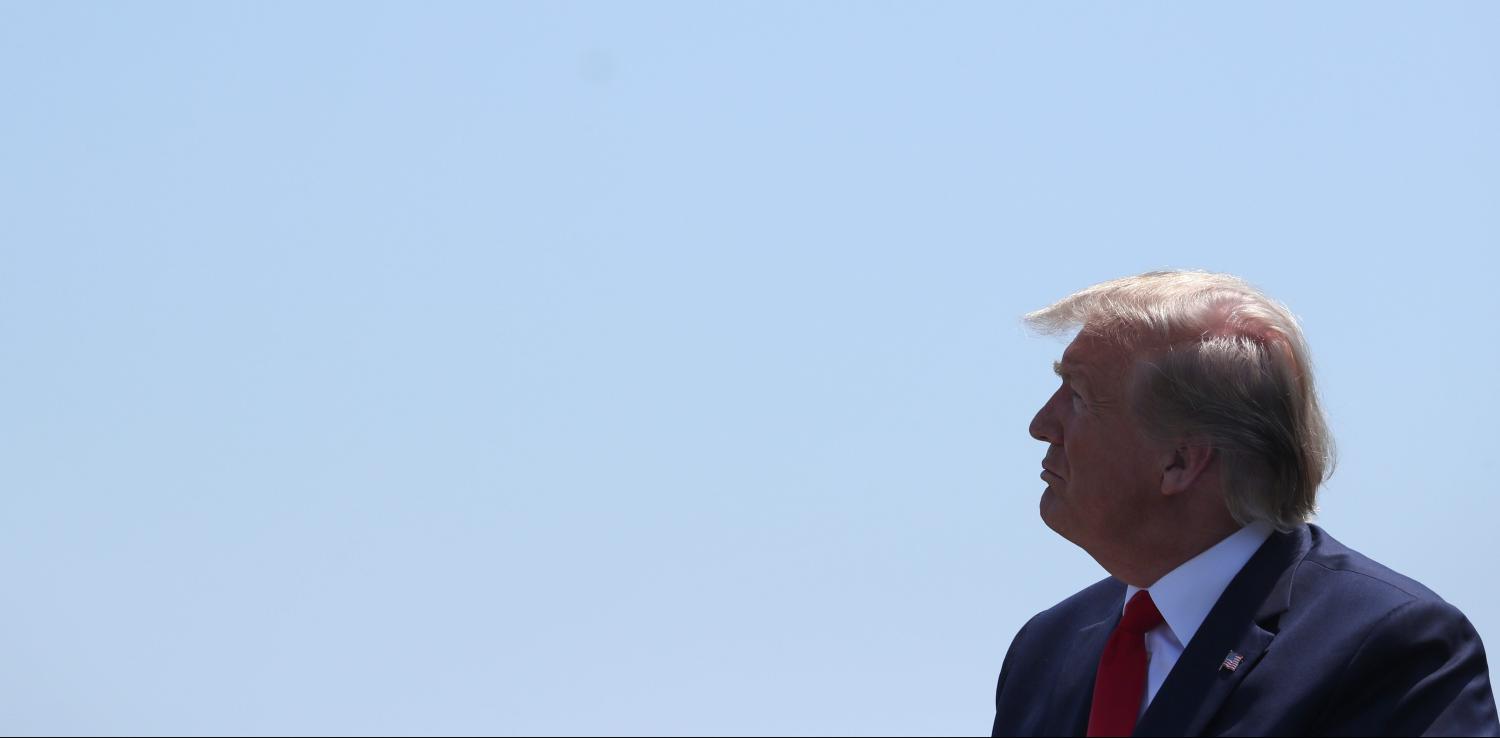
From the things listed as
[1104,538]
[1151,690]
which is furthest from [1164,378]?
[1151,690]

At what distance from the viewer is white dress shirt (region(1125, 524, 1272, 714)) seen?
8.93 ft

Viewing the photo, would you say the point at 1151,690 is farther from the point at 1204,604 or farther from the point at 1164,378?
the point at 1164,378

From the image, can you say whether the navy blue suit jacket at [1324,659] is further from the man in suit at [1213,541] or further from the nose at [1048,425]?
the nose at [1048,425]

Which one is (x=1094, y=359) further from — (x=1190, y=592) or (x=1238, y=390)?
(x=1190, y=592)

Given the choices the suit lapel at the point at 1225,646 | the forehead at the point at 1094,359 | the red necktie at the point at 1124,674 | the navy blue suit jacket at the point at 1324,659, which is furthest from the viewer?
the forehead at the point at 1094,359

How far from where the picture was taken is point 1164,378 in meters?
2.76

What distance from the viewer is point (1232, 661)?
101 inches

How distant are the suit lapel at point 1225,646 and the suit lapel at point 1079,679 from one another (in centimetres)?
25

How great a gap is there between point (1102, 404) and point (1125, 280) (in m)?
0.27

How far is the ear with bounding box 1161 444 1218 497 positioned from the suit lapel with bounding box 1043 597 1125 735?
295 millimetres

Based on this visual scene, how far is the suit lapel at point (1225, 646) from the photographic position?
2.55m

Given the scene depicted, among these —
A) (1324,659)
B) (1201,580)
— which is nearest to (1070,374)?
(1201,580)

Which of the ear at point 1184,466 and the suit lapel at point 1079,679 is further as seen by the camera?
the suit lapel at point 1079,679

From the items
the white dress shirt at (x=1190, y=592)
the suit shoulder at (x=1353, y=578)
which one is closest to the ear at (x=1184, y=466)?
the white dress shirt at (x=1190, y=592)
